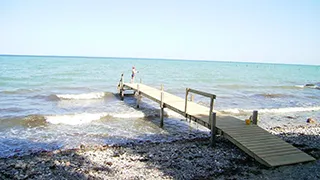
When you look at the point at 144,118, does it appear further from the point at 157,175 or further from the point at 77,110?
the point at 157,175

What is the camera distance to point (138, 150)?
398 inches

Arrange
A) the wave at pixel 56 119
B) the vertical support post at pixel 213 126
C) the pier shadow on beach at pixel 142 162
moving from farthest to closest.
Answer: the wave at pixel 56 119 → the vertical support post at pixel 213 126 → the pier shadow on beach at pixel 142 162

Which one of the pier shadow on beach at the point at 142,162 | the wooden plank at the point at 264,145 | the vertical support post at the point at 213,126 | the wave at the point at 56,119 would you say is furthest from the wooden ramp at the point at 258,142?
the wave at the point at 56,119

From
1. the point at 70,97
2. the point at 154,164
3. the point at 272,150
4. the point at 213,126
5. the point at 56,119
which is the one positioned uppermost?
the point at 213,126

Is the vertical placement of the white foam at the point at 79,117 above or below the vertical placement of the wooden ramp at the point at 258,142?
below

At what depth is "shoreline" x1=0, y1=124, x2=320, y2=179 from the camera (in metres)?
7.53

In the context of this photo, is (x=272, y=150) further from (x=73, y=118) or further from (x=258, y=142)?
(x=73, y=118)

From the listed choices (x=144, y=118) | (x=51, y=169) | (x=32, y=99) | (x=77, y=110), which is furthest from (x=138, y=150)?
(x=32, y=99)

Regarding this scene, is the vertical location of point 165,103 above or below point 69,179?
above

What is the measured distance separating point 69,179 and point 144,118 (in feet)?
29.5

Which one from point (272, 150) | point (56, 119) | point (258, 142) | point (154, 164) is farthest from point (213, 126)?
point (56, 119)

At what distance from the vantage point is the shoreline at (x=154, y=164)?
753 centimetres

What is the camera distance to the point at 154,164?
27.9 ft

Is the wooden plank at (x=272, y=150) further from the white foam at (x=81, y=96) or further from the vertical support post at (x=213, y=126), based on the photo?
the white foam at (x=81, y=96)
